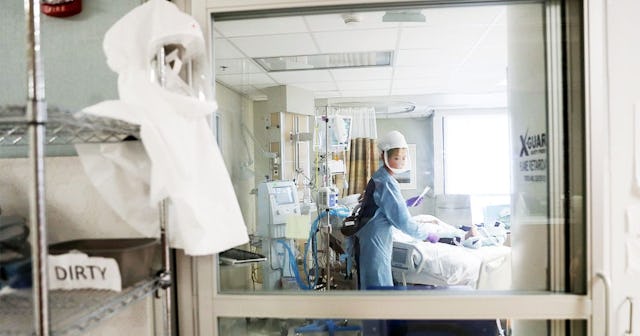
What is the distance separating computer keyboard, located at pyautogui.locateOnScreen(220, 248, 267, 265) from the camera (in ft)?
3.91

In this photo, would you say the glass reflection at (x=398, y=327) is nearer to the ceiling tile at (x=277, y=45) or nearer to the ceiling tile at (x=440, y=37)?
the ceiling tile at (x=277, y=45)

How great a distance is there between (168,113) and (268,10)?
20.6 inches

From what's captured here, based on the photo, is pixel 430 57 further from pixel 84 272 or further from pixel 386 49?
pixel 84 272

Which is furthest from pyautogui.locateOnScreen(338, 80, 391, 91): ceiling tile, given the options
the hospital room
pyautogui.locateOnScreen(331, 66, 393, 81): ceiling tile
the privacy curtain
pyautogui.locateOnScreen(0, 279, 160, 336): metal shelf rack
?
pyautogui.locateOnScreen(0, 279, 160, 336): metal shelf rack

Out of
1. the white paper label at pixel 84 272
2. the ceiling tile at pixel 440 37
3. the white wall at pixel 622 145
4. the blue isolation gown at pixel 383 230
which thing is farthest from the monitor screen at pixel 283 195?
the white wall at pixel 622 145

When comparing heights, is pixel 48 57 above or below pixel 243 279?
above

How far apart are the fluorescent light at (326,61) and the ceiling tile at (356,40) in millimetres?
146

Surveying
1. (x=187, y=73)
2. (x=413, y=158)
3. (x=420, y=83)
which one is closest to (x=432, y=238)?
(x=413, y=158)

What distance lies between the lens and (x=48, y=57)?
3.48ft

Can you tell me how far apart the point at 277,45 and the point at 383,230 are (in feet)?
4.60

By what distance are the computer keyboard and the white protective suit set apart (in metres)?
0.29

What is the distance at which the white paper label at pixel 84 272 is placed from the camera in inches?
30.8

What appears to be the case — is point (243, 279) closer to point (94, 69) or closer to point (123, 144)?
point (123, 144)

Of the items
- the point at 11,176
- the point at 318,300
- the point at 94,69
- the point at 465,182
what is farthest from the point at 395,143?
the point at 11,176
